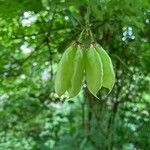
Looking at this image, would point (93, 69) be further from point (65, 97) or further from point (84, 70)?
point (65, 97)

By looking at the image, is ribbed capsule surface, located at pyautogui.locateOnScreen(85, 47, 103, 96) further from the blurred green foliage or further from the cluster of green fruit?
the blurred green foliage

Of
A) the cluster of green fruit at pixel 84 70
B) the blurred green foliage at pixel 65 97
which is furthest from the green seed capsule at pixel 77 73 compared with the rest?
the blurred green foliage at pixel 65 97

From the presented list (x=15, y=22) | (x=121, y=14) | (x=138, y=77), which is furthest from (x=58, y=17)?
(x=138, y=77)

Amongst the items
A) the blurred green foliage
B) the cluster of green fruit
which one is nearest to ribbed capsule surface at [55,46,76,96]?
the cluster of green fruit

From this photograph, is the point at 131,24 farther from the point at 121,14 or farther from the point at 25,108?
the point at 25,108

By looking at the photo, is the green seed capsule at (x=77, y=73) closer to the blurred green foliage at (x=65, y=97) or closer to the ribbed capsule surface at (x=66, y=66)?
the ribbed capsule surface at (x=66, y=66)

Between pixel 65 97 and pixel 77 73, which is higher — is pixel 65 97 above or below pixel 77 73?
below

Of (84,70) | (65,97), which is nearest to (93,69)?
(84,70)
